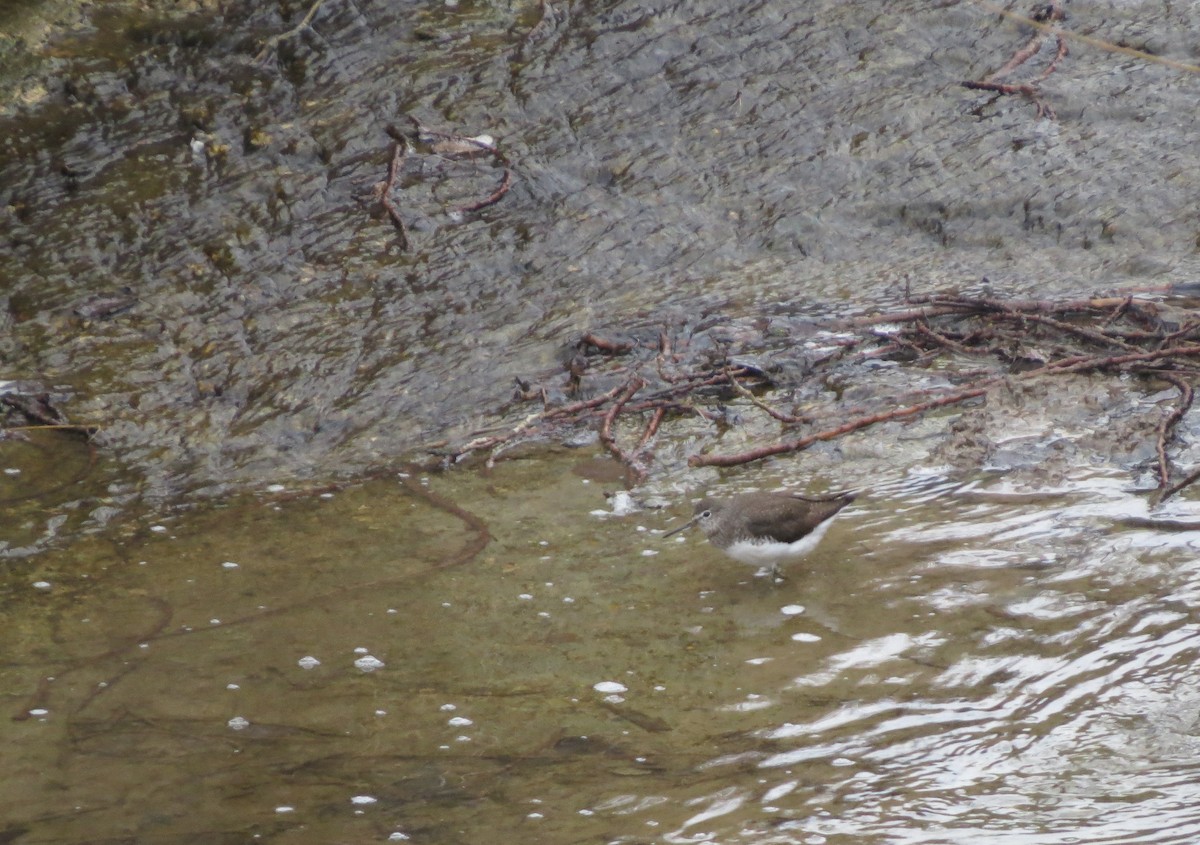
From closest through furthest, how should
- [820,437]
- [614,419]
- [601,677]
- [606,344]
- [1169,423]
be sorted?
[601,677]
[1169,423]
[820,437]
[614,419]
[606,344]

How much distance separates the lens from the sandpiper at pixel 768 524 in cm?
559

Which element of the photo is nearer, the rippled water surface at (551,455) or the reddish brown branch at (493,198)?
the rippled water surface at (551,455)

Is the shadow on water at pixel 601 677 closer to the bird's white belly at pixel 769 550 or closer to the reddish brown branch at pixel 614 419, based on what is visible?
the bird's white belly at pixel 769 550

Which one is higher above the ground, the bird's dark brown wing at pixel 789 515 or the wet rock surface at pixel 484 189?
the wet rock surface at pixel 484 189

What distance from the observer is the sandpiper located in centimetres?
559

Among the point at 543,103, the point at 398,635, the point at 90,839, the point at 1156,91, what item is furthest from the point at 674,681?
the point at 1156,91

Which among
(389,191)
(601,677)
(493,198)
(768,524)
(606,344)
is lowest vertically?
(601,677)

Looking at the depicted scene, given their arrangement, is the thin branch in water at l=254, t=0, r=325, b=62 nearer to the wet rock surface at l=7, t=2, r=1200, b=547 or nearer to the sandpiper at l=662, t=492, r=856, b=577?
the wet rock surface at l=7, t=2, r=1200, b=547

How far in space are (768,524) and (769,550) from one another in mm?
115

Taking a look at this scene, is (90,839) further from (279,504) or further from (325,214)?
(325,214)

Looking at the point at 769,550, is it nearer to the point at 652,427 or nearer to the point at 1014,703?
the point at 1014,703

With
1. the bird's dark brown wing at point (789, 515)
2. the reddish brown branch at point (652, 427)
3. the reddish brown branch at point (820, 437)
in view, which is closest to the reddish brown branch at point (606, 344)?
the reddish brown branch at point (652, 427)

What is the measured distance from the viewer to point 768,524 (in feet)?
18.3

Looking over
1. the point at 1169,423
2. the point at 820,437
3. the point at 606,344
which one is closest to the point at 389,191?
the point at 606,344
